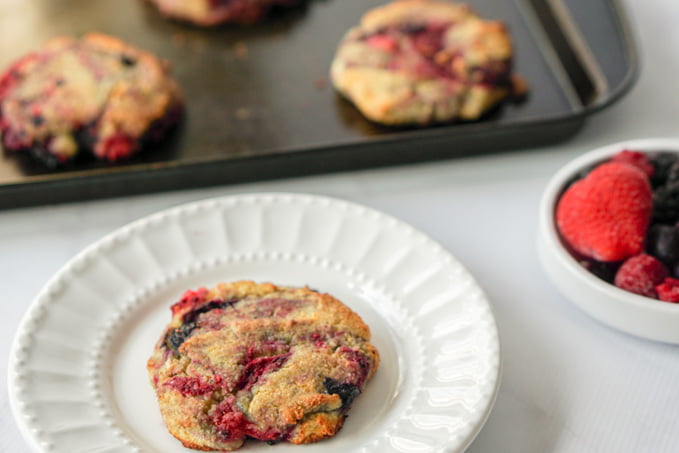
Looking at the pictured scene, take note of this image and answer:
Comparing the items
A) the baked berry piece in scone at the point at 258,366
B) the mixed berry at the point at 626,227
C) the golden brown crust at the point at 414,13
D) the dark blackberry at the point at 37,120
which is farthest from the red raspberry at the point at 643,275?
the dark blackberry at the point at 37,120

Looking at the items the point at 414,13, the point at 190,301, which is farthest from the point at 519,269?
the point at 414,13

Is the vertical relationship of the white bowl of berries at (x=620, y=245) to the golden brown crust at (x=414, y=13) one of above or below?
below

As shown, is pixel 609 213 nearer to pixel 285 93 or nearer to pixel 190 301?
pixel 190 301

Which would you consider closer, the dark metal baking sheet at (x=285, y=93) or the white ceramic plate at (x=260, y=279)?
the white ceramic plate at (x=260, y=279)

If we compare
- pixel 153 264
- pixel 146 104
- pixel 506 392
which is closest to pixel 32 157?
pixel 146 104

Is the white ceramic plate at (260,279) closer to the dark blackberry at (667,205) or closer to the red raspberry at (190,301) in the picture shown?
the red raspberry at (190,301)
